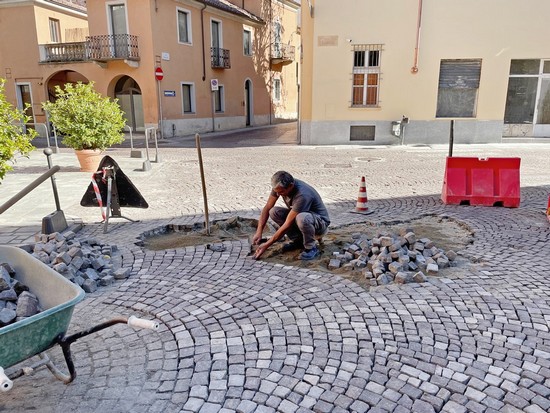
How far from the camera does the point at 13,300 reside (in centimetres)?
317

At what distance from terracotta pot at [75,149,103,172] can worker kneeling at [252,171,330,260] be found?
24.8 ft

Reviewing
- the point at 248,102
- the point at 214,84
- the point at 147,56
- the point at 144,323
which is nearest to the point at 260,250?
the point at 144,323

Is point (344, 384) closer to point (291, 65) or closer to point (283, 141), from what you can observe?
point (283, 141)

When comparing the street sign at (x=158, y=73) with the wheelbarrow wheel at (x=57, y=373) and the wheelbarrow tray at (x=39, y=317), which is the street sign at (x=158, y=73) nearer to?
the wheelbarrow tray at (x=39, y=317)

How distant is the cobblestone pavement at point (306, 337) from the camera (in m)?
2.83

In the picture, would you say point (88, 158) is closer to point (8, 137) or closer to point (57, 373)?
point (8, 137)

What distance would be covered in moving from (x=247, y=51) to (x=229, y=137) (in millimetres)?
9851

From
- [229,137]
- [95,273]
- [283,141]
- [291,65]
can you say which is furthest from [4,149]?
[291,65]

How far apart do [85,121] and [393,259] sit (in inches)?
352

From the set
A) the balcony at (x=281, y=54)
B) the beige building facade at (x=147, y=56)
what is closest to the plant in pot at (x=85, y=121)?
the beige building facade at (x=147, y=56)

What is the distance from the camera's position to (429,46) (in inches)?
656

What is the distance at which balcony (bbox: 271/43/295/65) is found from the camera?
107 feet

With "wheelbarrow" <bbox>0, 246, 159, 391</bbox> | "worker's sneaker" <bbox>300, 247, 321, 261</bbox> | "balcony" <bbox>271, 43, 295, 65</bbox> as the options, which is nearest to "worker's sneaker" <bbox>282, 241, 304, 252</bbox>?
"worker's sneaker" <bbox>300, 247, 321, 261</bbox>

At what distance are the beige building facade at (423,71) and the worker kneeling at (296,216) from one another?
42.4 ft
